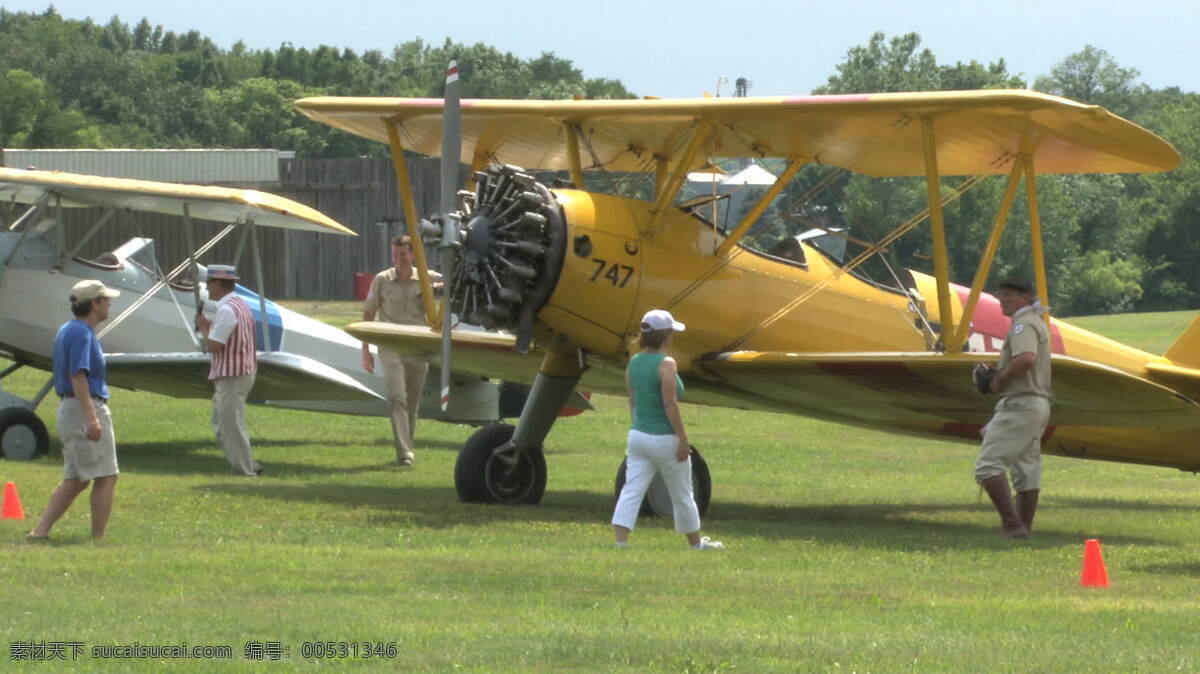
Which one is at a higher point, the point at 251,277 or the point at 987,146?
the point at 987,146

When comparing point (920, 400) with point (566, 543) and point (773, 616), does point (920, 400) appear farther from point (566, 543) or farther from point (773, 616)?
point (773, 616)

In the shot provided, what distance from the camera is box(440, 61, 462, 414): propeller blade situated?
11.9 meters

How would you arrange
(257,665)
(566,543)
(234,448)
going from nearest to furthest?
(257,665) → (566,543) → (234,448)

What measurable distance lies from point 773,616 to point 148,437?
12190mm

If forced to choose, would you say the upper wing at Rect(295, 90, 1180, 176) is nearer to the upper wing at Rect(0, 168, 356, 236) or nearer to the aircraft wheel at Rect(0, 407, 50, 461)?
the upper wing at Rect(0, 168, 356, 236)

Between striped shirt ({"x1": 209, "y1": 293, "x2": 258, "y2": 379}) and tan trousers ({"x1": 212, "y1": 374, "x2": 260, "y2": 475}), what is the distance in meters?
0.07

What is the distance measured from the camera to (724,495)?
1511cm

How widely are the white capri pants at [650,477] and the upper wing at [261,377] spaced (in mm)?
6255

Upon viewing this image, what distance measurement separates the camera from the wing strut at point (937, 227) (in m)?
12.1

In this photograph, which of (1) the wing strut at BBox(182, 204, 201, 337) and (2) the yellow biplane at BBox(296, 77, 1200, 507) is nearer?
(2) the yellow biplane at BBox(296, 77, 1200, 507)

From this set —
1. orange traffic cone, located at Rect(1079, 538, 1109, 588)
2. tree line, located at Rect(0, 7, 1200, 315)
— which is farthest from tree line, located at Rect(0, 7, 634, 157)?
orange traffic cone, located at Rect(1079, 538, 1109, 588)

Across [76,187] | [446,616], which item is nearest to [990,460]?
[446,616]

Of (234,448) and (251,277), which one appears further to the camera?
(251,277)

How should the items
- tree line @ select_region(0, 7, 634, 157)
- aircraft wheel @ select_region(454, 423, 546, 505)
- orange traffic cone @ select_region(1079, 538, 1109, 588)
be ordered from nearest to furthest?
1. orange traffic cone @ select_region(1079, 538, 1109, 588)
2. aircraft wheel @ select_region(454, 423, 546, 505)
3. tree line @ select_region(0, 7, 634, 157)
